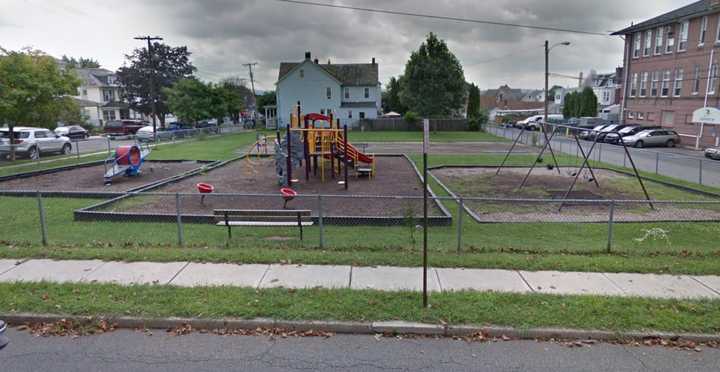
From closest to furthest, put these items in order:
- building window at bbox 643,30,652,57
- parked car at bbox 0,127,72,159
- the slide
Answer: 1. the slide
2. parked car at bbox 0,127,72,159
3. building window at bbox 643,30,652,57

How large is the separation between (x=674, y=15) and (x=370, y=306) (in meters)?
46.3

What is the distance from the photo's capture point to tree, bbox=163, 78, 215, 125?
1720 inches

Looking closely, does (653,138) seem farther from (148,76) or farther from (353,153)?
(148,76)

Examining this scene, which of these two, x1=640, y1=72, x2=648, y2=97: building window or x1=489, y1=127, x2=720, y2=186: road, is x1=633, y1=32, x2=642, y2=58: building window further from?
x1=489, y1=127, x2=720, y2=186: road

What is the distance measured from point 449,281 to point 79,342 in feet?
15.6

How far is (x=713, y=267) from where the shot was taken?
676cm

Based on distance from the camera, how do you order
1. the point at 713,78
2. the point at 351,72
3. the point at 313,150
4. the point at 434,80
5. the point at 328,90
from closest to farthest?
the point at 313,150, the point at 713,78, the point at 434,80, the point at 328,90, the point at 351,72

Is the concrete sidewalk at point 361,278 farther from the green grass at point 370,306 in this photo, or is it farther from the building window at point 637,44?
the building window at point 637,44

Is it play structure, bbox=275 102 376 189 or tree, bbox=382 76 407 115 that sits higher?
tree, bbox=382 76 407 115

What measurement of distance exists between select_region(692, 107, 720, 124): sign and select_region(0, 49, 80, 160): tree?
43426 millimetres

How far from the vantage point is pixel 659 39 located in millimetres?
39781

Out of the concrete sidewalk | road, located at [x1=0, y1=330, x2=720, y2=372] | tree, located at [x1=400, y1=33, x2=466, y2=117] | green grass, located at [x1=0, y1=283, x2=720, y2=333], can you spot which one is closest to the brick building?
tree, located at [x1=400, y1=33, x2=466, y2=117]

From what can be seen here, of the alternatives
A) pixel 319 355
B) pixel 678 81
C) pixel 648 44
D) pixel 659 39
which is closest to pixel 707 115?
pixel 678 81

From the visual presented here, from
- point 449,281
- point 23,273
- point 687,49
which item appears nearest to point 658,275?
point 449,281
